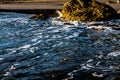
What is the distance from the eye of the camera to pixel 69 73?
12.9 m

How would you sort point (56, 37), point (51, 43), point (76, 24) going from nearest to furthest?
point (51, 43)
point (56, 37)
point (76, 24)

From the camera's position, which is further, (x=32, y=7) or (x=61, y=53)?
(x=32, y=7)

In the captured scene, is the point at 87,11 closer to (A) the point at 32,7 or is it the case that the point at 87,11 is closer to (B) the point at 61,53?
(B) the point at 61,53

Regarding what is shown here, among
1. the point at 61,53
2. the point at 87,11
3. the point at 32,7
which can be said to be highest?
the point at 87,11

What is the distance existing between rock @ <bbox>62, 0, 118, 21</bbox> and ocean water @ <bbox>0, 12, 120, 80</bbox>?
11.5ft

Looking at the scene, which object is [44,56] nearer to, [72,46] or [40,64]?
[40,64]

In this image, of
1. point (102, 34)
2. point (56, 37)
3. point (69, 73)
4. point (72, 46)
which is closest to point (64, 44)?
point (72, 46)

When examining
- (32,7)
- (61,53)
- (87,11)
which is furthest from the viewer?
(32,7)

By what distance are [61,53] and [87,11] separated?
14326 millimetres

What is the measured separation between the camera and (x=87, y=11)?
30.2 m

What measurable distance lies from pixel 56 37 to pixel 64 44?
2.80 meters

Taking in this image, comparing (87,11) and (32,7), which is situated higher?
(87,11)

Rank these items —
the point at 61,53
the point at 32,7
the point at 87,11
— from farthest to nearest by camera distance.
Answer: the point at 32,7
the point at 87,11
the point at 61,53

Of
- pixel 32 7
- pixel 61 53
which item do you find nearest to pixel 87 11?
pixel 61 53
